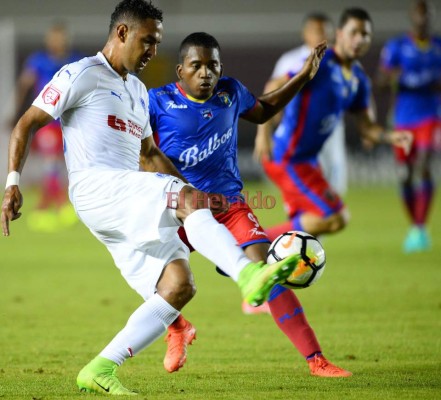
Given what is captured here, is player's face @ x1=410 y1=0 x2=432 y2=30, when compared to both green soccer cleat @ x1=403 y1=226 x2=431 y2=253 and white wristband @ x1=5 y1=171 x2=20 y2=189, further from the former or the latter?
white wristband @ x1=5 y1=171 x2=20 y2=189

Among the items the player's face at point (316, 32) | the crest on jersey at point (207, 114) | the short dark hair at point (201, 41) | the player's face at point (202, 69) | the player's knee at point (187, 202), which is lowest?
the player's knee at point (187, 202)

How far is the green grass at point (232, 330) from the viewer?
5422 mm

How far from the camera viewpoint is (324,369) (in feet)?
18.6

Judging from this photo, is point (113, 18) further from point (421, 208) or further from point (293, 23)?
point (293, 23)

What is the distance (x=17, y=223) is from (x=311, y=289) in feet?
28.9

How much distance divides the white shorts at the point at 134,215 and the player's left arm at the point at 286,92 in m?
1.26

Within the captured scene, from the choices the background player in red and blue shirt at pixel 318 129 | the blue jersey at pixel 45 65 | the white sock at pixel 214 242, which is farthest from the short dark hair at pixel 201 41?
the blue jersey at pixel 45 65

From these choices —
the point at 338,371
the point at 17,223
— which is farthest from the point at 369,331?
the point at 17,223

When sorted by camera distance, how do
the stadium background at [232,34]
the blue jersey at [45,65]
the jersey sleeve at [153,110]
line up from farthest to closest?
the stadium background at [232,34]
the blue jersey at [45,65]
the jersey sleeve at [153,110]

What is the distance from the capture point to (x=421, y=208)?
13.0m

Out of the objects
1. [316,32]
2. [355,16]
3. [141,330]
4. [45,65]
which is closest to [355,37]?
[355,16]

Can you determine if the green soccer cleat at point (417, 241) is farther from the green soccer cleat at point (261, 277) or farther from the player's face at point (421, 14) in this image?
the green soccer cleat at point (261, 277)

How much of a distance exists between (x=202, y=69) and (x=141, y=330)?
1.73 metres

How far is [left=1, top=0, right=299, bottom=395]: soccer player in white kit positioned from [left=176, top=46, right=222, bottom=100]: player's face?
0.53 m
